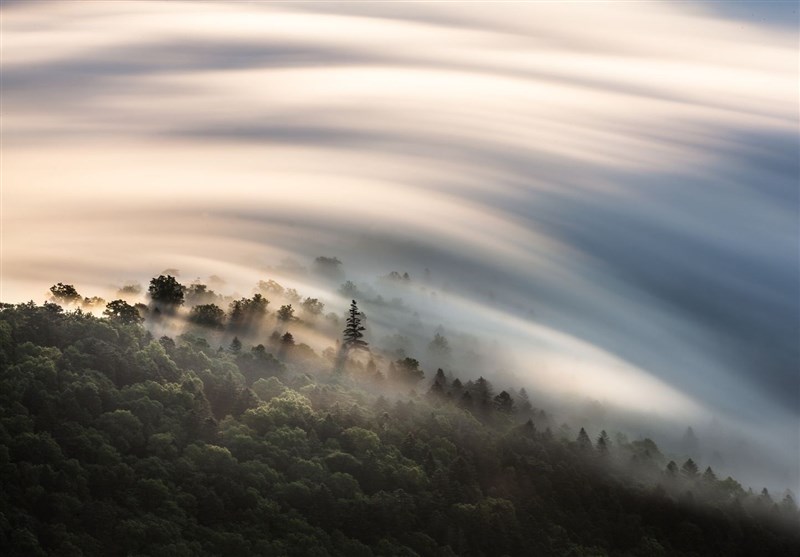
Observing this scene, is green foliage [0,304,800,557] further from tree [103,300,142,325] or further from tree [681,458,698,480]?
tree [681,458,698,480]

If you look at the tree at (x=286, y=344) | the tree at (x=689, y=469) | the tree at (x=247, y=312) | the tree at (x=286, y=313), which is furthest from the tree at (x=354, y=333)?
the tree at (x=689, y=469)

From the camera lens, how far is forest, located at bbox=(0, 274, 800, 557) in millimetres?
123750

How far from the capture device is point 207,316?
15200 cm

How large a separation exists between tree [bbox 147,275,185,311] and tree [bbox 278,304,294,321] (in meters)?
10.7

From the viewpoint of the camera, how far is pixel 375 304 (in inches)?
7013

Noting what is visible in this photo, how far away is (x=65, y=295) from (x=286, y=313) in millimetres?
25153

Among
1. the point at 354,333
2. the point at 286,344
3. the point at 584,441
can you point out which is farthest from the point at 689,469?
the point at 286,344

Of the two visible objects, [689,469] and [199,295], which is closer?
[199,295]

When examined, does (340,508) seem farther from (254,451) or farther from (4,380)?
(4,380)

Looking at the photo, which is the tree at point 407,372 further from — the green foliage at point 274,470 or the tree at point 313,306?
the tree at point 313,306

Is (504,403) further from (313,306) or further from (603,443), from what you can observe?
(313,306)

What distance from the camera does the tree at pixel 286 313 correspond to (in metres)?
161

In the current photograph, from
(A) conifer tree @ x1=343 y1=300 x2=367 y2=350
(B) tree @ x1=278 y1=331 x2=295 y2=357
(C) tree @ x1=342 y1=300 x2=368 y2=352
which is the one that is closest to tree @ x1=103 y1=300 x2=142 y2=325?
(B) tree @ x1=278 y1=331 x2=295 y2=357

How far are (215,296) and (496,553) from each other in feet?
121
